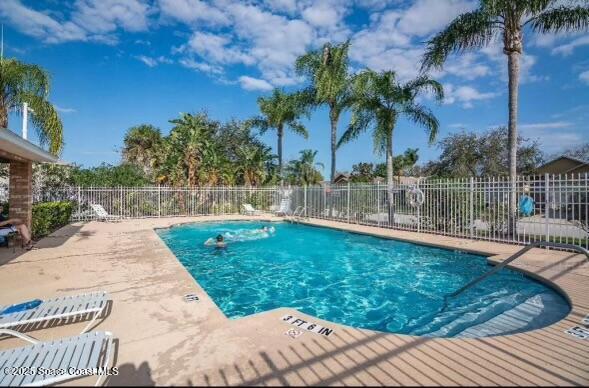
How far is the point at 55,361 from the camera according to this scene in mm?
2443

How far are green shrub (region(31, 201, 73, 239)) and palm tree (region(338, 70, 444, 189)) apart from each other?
13.9m

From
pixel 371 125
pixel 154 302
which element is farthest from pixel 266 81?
pixel 154 302

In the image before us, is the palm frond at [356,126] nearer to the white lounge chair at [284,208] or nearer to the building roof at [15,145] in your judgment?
the white lounge chair at [284,208]

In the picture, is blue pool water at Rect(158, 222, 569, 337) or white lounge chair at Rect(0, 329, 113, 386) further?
blue pool water at Rect(158, 222, 569, 337)

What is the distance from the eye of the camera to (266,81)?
28016 millimetres

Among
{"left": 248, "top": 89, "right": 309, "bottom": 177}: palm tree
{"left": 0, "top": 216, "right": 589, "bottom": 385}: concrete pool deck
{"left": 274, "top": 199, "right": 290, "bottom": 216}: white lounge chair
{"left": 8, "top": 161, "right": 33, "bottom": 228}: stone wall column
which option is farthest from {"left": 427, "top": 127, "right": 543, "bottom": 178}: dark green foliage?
{"left": 8, "top": 161, "right": 33, "bottom": 228}: stone wall column

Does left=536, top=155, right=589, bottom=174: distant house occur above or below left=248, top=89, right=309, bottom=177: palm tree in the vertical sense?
below

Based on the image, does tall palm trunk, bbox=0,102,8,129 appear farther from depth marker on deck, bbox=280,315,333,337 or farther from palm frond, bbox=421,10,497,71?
palm frond, bbox=421,10,497,71

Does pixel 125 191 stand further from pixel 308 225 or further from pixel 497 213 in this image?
pixel 497 213

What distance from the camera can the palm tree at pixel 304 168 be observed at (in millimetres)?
31078

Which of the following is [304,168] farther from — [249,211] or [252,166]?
[249,211]

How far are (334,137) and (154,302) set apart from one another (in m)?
16.8

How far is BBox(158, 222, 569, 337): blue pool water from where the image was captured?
205 inches

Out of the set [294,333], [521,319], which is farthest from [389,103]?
[294,333]
